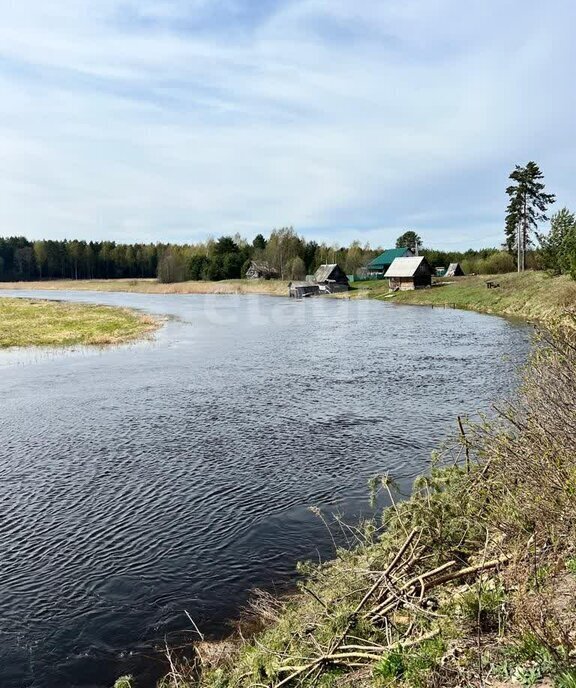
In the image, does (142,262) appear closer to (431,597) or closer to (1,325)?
(1,325)

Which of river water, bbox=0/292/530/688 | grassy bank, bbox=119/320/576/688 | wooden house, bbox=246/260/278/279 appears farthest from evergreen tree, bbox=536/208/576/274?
wooden house, bbox=246/260/278/279

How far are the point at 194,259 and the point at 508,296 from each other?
8314 cm

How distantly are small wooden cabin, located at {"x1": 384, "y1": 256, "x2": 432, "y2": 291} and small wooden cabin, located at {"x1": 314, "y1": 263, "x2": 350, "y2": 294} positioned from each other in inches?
507

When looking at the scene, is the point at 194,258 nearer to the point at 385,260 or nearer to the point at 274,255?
the point at 274,255

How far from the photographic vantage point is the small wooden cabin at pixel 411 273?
76.8 m

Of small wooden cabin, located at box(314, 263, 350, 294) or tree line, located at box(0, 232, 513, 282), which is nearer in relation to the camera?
small wooden cabin, located at box(314, 263, 350, 294)

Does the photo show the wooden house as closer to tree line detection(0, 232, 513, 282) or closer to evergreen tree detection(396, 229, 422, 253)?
tree line detection(0, 232, 513, 282)

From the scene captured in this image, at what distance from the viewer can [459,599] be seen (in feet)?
20.2

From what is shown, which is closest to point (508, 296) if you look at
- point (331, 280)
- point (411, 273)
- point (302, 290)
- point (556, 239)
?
point (556, 239)

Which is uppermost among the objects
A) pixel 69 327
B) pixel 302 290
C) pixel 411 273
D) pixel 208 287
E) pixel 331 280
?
pixel 411 273

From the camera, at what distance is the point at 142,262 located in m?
174

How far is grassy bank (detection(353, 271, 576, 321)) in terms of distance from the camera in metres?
42.2

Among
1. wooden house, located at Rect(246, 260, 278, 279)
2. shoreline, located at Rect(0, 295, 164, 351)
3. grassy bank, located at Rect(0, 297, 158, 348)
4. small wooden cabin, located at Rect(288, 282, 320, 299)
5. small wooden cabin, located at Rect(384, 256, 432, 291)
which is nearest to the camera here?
shoreline, located at Rect(0, 295, 164, 351)

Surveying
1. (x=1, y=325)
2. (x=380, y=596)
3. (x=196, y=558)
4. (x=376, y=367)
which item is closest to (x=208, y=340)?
(x=376, y=367)
